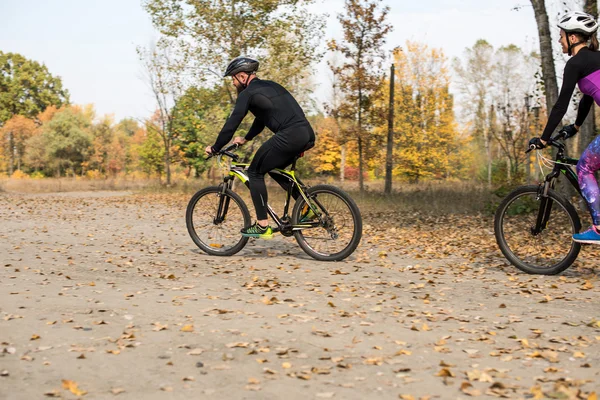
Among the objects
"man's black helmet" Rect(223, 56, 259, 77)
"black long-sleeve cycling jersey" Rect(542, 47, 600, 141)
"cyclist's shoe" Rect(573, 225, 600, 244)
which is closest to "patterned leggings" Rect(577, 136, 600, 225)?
"cyclist's shoe" Rect(573, 225, 600, 244)

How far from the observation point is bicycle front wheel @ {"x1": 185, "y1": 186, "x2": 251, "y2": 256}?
8.00 metres

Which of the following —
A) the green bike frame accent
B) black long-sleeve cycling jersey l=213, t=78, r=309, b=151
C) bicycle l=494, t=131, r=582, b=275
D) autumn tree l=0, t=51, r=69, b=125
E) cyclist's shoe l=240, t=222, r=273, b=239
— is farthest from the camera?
autumn tree l=0, t=51, r=69, b=125

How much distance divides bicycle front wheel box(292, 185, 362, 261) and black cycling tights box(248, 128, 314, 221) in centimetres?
28

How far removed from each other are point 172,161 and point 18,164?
27830mm

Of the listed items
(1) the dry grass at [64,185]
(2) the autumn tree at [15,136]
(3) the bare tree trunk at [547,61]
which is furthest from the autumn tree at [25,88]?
(3) the bare tree trunk at [547,61]

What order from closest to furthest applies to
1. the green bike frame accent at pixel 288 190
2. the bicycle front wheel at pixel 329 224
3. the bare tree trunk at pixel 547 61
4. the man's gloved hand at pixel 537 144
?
the man's gloved hand at pixel 537 144, the bicycle front wheel at pixel 329 224, the green bike frame accent at pixel 288 190, the bare tree trunk at pixel 547 61

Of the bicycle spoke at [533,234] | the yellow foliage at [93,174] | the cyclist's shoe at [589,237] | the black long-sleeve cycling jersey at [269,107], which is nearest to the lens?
the cyclist's shoe at [589,237]

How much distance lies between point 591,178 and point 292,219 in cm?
340

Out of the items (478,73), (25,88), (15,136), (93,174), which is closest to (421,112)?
(478,73)

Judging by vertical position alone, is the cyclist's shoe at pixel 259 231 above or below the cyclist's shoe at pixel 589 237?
below

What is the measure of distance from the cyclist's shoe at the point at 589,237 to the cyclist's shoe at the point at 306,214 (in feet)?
9.66

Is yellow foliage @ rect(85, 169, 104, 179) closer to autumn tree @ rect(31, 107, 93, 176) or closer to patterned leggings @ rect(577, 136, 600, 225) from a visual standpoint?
autumn tree @ rect(31, 107, 93, 176)

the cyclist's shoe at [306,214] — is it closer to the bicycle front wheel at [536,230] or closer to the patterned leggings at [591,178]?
the bicycle front wheel at [536,230]

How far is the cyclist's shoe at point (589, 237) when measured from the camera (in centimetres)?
622
